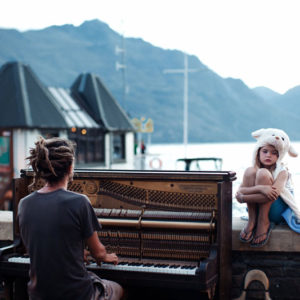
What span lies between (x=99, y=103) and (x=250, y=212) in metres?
27.9

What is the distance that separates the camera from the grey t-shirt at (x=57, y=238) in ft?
9.82

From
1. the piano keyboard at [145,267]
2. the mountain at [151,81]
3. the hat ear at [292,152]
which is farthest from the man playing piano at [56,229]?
the mountain at [151,81]

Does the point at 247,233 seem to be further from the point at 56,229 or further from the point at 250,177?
the point at 56,229

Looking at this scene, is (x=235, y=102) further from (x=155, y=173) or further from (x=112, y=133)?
(x=155, y=173)

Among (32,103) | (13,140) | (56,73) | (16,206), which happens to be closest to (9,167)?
(13,140)

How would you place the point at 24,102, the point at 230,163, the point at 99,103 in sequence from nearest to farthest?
the point at 24,102 < the point at 99,103 < the point at 230,163

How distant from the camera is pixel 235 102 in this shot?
176 meters

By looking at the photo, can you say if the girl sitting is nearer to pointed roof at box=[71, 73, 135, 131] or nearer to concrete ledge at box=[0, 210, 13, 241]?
concrete ledge at box=[0, 210, 13, 241]

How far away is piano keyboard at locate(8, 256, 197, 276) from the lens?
351cm

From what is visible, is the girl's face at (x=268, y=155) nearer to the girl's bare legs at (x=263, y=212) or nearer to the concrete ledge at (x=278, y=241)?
the girl's bare legs at (x=263, y=212)

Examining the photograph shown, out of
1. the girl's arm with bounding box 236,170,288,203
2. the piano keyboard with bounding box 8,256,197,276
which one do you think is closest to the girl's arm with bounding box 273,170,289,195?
the girl's arm with bounding box 236,170,288,203

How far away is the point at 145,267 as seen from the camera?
365 centimetres

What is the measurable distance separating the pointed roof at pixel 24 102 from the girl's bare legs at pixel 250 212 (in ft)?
71.3

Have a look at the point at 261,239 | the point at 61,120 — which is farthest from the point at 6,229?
the point at 61,120
